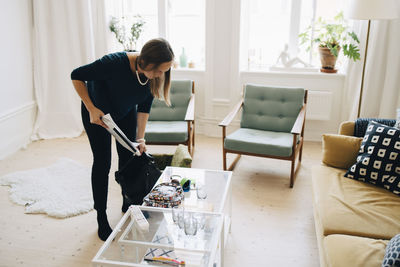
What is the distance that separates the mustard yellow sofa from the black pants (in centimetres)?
121

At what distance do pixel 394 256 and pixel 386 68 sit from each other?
2595mm

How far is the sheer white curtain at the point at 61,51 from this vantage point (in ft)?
13.3

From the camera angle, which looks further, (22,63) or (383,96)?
(22,63)

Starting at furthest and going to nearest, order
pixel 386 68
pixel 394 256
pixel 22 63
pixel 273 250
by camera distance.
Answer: pixel 22 63 → pixel 386 68 → pixel 273 250 → pixel 394 256

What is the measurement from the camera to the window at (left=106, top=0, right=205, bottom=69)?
4.29m

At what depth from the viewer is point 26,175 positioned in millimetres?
3223

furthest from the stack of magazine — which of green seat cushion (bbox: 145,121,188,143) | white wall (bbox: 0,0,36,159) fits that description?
white wall (bbox: 0,0,36,159)

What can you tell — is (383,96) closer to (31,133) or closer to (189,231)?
(189,231)

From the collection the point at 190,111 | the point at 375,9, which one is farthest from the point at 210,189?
the point at 375,9

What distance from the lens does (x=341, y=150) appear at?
254 centimetres

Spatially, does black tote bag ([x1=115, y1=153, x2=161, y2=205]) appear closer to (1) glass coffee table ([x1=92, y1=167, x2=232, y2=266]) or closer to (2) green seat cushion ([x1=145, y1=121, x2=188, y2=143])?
(1) glass coffee table ([x1=92, y1=167, x2=232, y2=266])

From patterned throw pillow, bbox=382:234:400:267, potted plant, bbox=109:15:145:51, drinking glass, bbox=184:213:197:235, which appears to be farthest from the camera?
potted plant, bbox=109:15:145:51

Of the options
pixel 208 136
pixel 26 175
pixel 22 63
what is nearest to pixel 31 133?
pixel 22 63

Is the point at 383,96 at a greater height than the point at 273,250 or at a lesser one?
greater
